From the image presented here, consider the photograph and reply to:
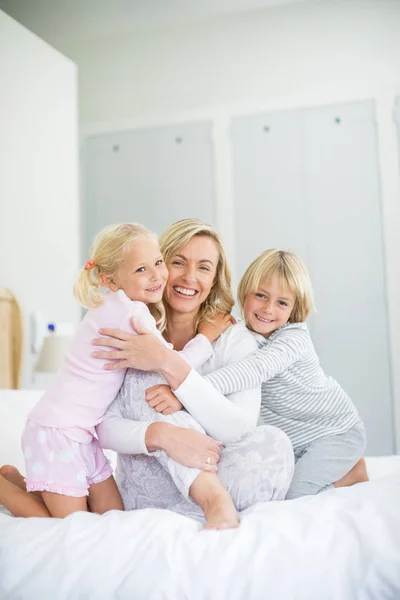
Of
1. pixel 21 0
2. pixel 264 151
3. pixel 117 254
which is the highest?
pixel 21 0

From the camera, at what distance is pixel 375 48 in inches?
168

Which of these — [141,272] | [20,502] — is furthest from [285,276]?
[20,502]

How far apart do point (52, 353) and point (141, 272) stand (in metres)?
1.93

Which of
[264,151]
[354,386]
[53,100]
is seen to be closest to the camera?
[53,100]

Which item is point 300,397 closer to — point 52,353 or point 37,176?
point 52,353

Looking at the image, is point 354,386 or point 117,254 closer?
point 117,254

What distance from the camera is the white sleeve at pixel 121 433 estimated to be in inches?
52.2

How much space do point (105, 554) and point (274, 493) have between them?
454 millimetres

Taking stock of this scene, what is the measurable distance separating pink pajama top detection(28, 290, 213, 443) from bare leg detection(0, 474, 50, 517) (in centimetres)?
16

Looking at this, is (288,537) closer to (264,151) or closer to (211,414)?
(211,414)

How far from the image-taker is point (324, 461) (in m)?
1.65

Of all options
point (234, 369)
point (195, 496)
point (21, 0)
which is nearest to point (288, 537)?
point (195, 496)

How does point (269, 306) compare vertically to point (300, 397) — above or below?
above

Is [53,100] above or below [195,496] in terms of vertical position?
above
